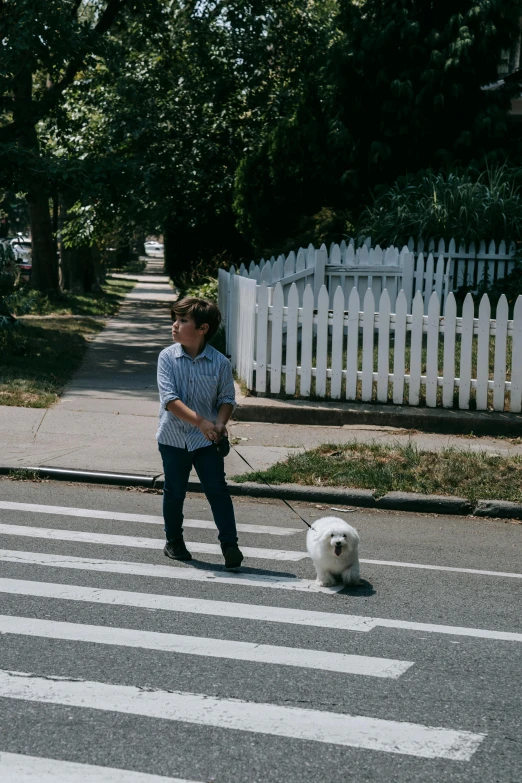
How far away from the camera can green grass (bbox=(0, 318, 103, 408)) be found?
38.7 ft

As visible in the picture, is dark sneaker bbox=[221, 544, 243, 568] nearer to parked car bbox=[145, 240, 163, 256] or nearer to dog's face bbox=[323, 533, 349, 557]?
dog's face bbox=[323, 533, 349, 557]

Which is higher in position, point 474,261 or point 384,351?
point 474,261

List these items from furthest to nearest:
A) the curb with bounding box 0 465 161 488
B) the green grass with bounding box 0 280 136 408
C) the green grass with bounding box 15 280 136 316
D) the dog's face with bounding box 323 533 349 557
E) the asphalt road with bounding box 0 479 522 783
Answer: the green grass with bounding box 15 280 136 316
the green grass with bounding box 0 280 136 408
the curb with bounding box 0 465 161 488
the dog's face with bounding box 323 533 349 557
the asphalt road with bounding box 0 479 522 783

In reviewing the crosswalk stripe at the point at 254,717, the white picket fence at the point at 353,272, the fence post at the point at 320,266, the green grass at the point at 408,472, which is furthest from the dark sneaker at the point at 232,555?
the fence post at the point at 320,266

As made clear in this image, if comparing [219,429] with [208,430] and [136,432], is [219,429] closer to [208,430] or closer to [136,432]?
[208,430]

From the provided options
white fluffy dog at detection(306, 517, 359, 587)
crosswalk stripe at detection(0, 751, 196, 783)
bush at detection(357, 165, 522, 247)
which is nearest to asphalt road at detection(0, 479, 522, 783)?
crosswalk stripe at detection(0, 751, 196, 783)

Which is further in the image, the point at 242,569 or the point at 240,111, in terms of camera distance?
the point at 240,111

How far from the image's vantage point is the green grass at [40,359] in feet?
38.7

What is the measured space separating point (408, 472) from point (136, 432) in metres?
2.92

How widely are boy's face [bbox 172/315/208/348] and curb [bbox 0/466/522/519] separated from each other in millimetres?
2346

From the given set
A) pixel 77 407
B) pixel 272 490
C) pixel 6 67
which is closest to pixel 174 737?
pixel 272 490

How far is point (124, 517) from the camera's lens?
7.31 meters

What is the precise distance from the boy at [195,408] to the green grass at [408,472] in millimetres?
2131

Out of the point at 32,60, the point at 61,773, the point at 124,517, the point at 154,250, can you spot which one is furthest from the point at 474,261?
the point at 154,250
